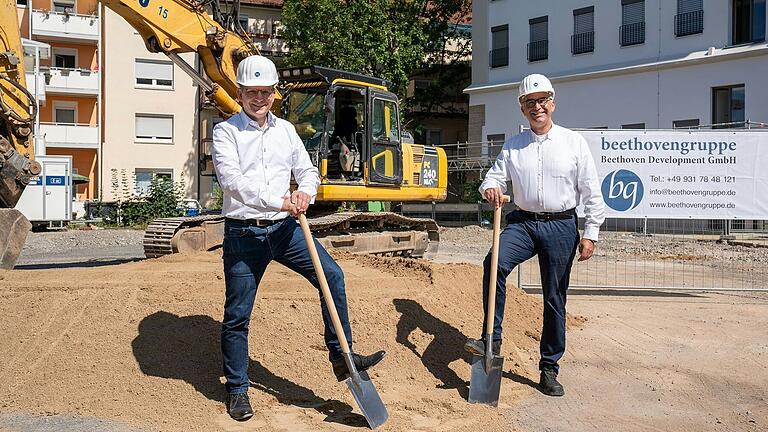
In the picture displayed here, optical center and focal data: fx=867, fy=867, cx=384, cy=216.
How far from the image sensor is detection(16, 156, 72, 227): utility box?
26.2 m

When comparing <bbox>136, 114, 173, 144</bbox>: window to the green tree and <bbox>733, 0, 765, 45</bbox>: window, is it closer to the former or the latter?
the green tree

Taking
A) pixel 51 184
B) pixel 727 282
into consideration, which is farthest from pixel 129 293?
pixel 51 184

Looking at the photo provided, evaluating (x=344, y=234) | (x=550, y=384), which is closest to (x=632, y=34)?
(x=344, y=234)

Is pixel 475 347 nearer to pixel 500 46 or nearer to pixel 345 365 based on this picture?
pixel 345 365

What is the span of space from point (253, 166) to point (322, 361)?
1.74 m

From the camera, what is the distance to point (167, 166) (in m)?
43.2

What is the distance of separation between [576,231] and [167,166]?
127ft

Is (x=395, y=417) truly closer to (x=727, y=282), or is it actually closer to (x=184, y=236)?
(x=184, y=236)

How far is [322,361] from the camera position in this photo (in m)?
6.53

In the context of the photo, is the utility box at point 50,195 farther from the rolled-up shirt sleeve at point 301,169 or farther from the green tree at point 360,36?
the rolled-up shirt sleeve at point 301,169

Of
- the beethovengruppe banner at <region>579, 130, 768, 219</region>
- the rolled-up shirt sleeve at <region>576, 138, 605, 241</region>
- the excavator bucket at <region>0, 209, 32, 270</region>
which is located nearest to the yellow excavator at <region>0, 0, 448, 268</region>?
the excavator bucket at <region>0, 209, 32, 270</region>

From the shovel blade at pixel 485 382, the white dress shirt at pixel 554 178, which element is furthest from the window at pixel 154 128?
the shovel blade at pixel 485 382

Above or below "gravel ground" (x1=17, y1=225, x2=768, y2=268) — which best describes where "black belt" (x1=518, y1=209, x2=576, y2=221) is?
above

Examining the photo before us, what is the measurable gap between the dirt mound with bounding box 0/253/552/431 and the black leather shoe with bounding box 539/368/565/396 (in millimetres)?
138
